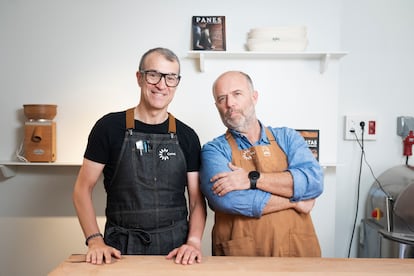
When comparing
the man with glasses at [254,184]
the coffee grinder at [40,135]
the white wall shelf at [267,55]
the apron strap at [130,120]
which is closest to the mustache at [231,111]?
the man with glasses at [254,184]

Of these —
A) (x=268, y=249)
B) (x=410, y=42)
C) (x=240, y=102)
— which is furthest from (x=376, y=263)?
(x=410, y=42)

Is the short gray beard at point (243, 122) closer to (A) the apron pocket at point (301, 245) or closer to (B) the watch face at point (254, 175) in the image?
(B) the watch face at point (254, 175)

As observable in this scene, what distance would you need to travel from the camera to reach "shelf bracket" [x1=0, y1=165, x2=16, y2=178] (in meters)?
2.15

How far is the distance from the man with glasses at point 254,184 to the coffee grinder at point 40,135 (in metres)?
1.01

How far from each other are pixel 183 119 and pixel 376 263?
1.29 m

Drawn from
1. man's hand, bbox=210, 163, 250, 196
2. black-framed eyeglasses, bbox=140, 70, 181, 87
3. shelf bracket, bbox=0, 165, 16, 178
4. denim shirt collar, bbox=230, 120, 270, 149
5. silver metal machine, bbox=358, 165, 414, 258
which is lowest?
silver metal machine, bbox=358, 165, 414, 258

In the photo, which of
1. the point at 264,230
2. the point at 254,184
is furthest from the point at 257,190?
the point at 264,230

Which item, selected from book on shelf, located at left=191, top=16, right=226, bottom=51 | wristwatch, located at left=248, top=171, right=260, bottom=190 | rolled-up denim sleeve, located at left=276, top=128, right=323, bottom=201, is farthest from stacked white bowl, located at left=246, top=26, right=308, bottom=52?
wristwatch, located at left=248, top=171, right=260, bottom=190

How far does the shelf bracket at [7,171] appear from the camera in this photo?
215cm

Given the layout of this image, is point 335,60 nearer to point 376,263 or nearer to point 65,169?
point 376,263

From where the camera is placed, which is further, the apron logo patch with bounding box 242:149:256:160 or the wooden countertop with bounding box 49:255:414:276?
the apron logo patch with bounding box 242:149:256:160

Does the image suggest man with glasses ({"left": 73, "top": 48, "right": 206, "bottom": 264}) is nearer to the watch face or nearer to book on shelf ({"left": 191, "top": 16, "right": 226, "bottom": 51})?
the watch face

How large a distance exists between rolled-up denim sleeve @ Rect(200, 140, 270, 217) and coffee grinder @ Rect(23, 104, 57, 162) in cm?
103

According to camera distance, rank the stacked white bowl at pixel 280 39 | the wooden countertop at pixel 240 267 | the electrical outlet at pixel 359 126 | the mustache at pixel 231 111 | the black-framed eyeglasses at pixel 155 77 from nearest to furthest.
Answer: the wooden countertop at pixel 240 267, the black-framed eyeglasses at pixel 155 77, the mustache at pixel 231 111, the stacked white bowl at pixel 280 39, the electrical outlet at pixel 359 126
